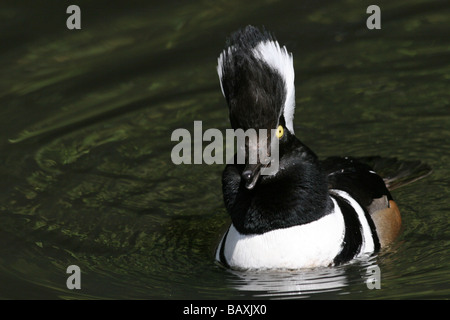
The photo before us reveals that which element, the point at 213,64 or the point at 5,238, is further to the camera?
the point at 213,64

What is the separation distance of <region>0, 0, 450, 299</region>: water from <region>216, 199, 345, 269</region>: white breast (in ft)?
0.33

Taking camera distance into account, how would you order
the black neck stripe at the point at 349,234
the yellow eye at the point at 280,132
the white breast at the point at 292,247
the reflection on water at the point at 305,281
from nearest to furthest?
the yellow eye at the point at 280,132 < the reflection on water at the point at 305,281 < the white breast at the point at 292,247 < the black neck stripe at the point at 349,234

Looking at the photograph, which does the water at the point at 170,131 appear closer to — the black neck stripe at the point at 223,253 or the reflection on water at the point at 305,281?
the reflection on water at the point at 305,281

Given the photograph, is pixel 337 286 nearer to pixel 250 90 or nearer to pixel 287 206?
pixel 287 206

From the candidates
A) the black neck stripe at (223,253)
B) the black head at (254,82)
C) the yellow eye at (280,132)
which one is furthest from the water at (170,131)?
the black head at (254,82)

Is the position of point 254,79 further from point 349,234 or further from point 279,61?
point 349,234

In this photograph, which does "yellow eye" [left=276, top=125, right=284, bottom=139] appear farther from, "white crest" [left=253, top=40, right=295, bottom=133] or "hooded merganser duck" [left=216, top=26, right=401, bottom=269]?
"white crest" [left=253, top=40, right=295, bottom=133]

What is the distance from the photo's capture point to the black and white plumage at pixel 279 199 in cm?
650

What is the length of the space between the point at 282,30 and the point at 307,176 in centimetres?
477

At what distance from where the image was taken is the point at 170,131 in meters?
10.0

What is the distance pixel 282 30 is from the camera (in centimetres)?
1146

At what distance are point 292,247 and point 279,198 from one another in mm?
456

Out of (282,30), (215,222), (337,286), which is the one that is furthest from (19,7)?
(337,286)

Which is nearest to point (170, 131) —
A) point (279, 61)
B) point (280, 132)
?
point (280, 132)
